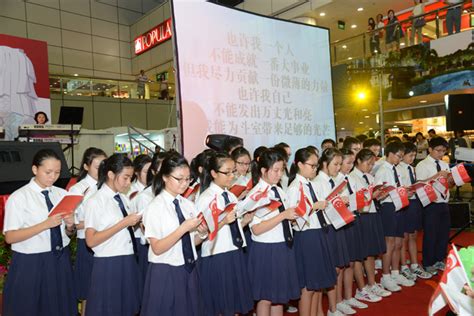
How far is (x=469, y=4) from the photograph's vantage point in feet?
24.5

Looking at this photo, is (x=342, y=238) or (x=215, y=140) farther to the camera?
(x=215, y=140)

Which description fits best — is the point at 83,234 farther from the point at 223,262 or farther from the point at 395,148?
the point at 395,148

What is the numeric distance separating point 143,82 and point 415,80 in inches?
278

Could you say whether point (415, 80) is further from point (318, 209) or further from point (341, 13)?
point (318, 209)

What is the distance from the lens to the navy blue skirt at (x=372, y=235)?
3.53m

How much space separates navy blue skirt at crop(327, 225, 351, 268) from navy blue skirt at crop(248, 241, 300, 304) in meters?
0.60

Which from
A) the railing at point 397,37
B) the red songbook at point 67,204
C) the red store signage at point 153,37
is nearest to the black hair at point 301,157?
the red songbook at point 67,204

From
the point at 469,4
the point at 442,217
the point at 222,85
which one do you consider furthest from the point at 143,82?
the point at 442,217

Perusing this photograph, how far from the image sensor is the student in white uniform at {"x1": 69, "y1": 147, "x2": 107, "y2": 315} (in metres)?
2.71

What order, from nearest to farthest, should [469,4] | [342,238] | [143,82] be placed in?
[342,238], [469,4], [143,82]

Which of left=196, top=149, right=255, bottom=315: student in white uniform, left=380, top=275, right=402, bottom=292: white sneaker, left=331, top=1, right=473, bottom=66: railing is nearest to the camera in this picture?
left=196, top=149, right=255, bottom=315: student in white uniform

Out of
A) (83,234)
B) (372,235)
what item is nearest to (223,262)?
(83,234)

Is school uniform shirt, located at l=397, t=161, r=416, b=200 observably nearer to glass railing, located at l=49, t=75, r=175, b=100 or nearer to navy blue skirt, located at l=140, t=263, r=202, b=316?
navy blue skirt, located at l=140, t=263, r=202, b=316

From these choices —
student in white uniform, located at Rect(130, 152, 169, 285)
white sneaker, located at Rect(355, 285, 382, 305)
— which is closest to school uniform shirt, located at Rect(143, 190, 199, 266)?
student in white uniform, located at Rect(130, 152, 169, 285)
